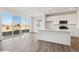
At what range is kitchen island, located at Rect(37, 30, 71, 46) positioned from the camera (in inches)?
238

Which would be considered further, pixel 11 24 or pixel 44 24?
pixel 44 24

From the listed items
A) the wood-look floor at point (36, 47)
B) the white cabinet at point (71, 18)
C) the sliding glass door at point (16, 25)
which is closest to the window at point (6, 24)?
the sliding glass door at point (16, 25)

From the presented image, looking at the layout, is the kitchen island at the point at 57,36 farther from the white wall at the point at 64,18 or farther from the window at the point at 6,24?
the window at the point at 6,24

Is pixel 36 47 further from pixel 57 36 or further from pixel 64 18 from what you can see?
pixel 64 18

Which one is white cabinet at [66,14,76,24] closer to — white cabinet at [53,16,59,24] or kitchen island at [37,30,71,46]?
white cabinet at [53,16,59,24]

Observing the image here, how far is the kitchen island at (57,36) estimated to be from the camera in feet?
19.9

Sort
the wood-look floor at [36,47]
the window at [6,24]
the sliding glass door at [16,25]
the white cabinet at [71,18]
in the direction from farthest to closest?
1. the sliding glass door at [16,25]
2. the white cabinet at [71,18]
3. the window at [6,24]
4. the wood-look floor at [36,47]

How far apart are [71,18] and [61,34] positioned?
397cm

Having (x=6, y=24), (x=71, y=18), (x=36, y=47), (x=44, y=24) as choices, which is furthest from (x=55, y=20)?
(x=36, y=47)

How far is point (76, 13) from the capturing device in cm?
938

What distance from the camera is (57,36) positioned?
6.64 metres
